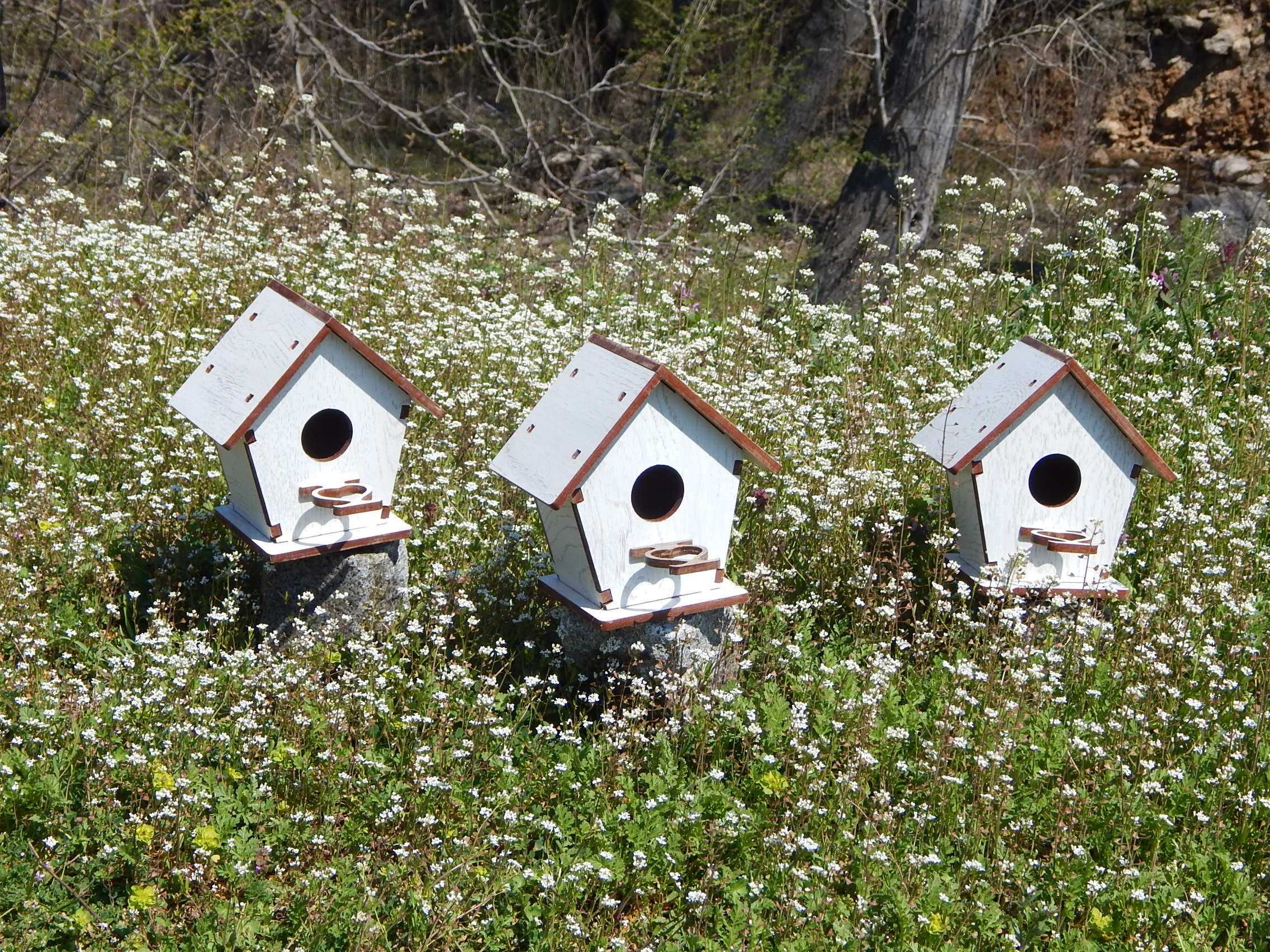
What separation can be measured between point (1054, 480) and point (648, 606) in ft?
6.06

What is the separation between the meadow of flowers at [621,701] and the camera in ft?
10.6

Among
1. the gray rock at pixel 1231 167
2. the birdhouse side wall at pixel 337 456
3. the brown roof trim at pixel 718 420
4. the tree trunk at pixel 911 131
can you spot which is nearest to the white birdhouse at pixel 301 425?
the birdhouse side wall at pixel 337 456

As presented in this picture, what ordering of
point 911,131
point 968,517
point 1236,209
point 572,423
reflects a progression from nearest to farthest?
point 572,423
point 968,517
point 911,131
point 1236,209

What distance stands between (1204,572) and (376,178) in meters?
6.60

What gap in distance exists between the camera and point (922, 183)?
29.5 feet

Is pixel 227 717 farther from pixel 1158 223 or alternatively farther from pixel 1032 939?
pixel 1158 223

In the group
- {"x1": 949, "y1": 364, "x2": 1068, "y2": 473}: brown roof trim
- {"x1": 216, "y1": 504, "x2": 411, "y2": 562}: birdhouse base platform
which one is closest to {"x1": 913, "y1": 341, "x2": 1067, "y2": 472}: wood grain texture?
{"x1": 949, "y1": 364, "x2": 1068, "y2": 473}: brown roof trim

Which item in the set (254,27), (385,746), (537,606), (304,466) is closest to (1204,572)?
(537,606)

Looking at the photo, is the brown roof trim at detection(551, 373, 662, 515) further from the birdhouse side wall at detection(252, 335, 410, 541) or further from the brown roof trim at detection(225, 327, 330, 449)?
the brown roof trim at detection(225, 327, 330, 449)

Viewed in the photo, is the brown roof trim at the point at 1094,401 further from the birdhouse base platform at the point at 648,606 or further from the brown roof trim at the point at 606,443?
the brown roof trim at the point at 606,443

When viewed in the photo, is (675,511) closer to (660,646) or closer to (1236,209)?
(660,646)

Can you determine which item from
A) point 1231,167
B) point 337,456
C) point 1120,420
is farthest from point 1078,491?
point 1231,167

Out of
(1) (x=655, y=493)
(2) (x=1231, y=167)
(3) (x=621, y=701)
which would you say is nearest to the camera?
(3) (x=621, y=701)

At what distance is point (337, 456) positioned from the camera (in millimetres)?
4457
